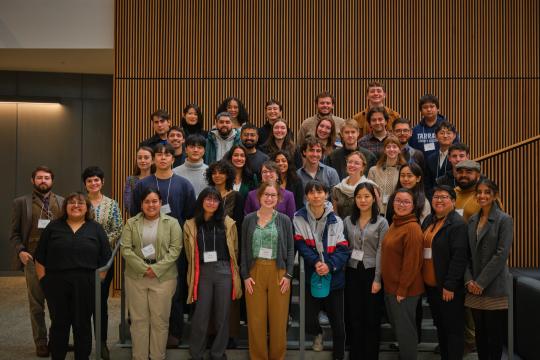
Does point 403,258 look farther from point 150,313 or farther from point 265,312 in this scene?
point 150,313

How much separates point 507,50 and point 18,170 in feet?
23.3

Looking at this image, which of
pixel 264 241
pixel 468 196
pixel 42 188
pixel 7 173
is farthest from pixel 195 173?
pixel 7 173

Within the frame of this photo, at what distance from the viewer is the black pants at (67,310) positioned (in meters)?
4.67

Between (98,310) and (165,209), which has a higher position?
(165,209)

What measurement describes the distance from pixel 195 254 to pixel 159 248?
266mm

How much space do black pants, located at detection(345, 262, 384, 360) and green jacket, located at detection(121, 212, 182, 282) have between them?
1295 mm

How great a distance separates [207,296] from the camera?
4746 mm

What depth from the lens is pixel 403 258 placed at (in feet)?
15.0

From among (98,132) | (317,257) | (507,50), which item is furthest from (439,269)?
(98,132)

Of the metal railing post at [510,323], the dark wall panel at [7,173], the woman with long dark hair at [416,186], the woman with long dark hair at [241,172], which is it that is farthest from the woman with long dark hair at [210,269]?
the dark wall panel at [7,173]

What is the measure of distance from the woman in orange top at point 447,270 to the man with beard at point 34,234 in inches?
118

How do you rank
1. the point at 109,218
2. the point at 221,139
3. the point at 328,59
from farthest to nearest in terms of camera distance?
the point at 328,59 → the point at 221,139 → the point at 109,218

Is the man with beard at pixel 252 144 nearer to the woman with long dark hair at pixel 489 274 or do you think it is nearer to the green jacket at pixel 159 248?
the green jacket at pixel 159 248

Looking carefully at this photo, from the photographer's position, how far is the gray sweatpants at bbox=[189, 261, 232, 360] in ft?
15.5
